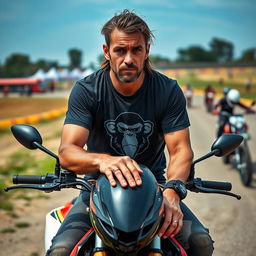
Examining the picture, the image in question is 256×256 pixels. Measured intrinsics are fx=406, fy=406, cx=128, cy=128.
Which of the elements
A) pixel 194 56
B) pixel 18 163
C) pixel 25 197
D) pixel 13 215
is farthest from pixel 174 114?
pixel 194 56

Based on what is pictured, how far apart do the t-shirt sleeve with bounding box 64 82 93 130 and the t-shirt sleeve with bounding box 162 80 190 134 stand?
0.50 metres

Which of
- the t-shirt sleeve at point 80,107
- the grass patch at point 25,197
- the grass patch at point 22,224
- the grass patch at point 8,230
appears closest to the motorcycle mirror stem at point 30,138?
the t-shirt sleeve at point 80,107

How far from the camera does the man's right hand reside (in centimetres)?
178

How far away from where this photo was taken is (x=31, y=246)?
4777 millimetres

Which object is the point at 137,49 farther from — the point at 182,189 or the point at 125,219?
the point at 125,219

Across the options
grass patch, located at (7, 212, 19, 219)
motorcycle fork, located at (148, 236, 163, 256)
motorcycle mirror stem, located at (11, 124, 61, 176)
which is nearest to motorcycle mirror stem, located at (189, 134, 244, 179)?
motorcycle fork, located at (148, 236, 163, 256)

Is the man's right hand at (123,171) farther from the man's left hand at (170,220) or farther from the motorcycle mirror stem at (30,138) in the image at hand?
the motorcycle mirror stem at (30,138)

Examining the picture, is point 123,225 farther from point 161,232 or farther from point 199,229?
point 199,229

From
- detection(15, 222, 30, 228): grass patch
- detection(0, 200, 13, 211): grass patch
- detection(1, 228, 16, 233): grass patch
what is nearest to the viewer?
detection(1, 228, 16, 233): grass patch

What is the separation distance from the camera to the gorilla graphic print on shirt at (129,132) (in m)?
2.65

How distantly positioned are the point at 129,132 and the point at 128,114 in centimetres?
13

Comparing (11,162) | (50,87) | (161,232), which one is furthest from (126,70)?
(50,87)

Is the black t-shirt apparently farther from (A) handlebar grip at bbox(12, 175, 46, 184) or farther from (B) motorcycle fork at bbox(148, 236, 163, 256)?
(B) motorcycle fork at bbox(148, 236, 163, 256)

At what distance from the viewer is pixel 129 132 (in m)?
2.65
